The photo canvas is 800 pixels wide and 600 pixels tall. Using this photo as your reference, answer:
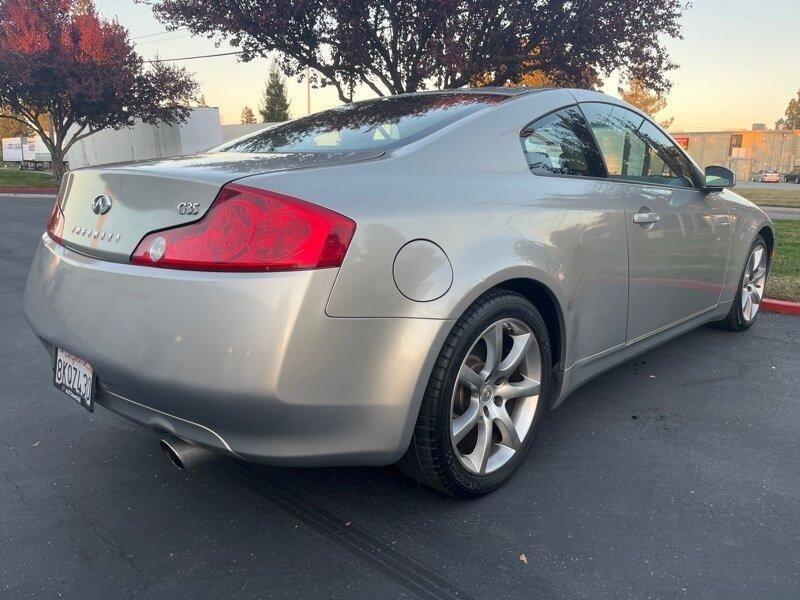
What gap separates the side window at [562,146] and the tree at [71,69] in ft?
77.0

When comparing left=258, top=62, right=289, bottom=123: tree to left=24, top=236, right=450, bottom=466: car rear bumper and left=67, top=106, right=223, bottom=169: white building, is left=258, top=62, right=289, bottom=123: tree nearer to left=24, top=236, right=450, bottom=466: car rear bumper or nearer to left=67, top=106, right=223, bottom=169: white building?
left=67, top=106, right=223, bottom=169: white building

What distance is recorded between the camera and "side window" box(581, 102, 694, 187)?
9.69 feet

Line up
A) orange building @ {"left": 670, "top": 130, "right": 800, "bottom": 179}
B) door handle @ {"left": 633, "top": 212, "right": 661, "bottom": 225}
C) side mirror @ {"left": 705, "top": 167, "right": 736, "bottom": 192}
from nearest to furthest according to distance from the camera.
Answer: door handle @ {"left": 633, "top": 212, "right": 661, "bottom": 225} < side mirror @ {"left": 705, "top": 167, "right": 736, "bottom": 192} < orange building @ {"left": 670, "top": 130, "right": 800, "bottom": 179}

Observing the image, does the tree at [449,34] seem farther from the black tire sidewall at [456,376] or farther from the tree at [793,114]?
the tree at [793,114]

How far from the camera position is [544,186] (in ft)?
8.02

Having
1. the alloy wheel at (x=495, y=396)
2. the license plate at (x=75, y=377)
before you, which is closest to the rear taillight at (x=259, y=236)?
the license plate at (x=75, y=377)

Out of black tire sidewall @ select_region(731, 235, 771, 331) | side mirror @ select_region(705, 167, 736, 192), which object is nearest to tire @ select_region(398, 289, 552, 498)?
side mirror @ select_region(705, 167, 736, 192)

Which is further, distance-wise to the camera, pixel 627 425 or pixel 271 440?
pixel 627 425

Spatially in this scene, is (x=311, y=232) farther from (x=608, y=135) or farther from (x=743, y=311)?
(x=743, y=311)

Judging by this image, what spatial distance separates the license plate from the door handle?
2.31m

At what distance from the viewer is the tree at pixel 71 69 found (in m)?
21.8

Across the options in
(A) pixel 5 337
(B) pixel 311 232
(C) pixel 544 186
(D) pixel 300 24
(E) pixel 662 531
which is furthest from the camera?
(D) pixel 300 24

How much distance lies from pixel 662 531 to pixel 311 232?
5.13ft

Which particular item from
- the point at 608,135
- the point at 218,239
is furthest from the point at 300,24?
the point at 218,239
